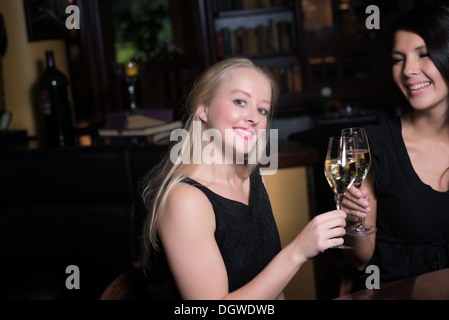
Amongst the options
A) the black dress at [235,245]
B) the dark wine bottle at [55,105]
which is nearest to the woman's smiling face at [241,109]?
the black dress at [235,245]

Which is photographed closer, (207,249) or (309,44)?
(207,249)

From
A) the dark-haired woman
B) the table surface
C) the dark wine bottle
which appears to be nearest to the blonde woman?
the table surface

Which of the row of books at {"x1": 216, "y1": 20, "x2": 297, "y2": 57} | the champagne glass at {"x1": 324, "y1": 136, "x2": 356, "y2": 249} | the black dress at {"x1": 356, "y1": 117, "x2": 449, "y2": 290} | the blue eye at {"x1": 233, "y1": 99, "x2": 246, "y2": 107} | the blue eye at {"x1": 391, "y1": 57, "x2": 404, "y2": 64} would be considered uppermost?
the row of books at {"x1": 216, "y1": 20, "x2": 297, "y2": 57}

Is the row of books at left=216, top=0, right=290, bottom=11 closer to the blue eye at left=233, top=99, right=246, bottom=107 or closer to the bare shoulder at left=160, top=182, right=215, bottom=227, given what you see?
the blue eye at left=233, top=99, right=246, bottom=107

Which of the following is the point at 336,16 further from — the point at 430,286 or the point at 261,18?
the point at 430,286

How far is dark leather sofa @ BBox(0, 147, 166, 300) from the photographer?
209 centimetres

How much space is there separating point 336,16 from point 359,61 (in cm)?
59

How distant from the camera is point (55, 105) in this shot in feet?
8.33

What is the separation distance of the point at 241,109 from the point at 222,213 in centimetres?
28

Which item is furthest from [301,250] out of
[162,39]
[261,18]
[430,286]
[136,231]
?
[261,18]

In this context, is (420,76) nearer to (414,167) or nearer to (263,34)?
(414,167)

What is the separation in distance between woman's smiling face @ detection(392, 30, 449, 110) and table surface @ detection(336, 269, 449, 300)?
0.62m

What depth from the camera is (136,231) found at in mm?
2055

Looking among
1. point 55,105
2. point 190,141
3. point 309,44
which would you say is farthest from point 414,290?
point 309,44
